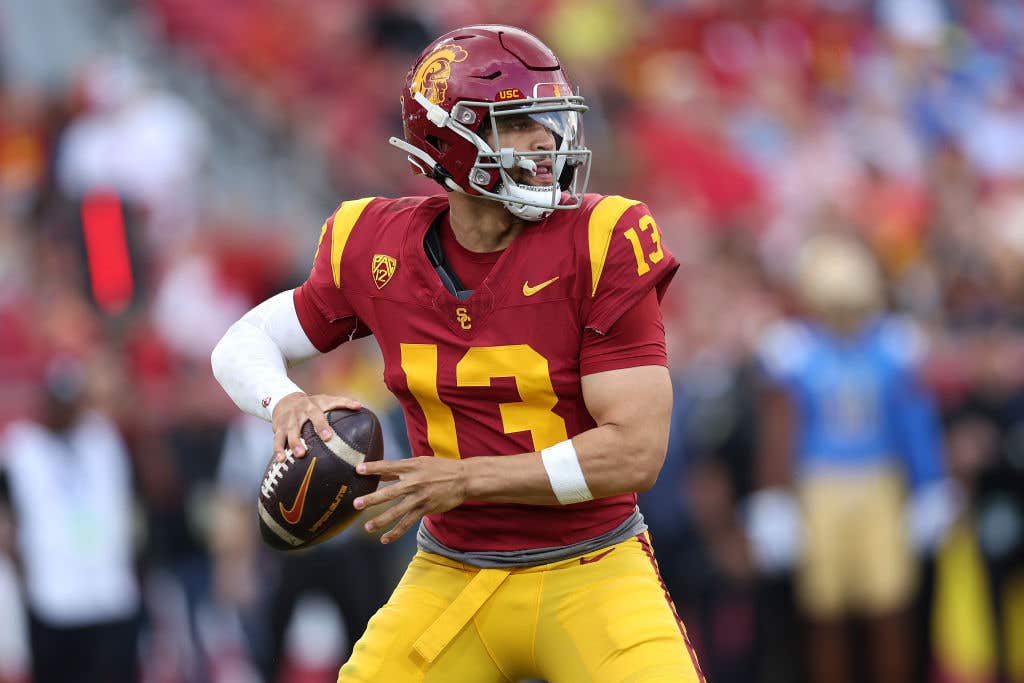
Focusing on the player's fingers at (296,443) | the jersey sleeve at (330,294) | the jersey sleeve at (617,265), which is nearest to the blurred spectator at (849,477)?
the jersey sleeve at (330,294)

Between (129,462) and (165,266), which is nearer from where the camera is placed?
(129,462)

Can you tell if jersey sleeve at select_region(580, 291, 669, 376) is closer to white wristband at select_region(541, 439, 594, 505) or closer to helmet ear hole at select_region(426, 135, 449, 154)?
white wristband at select_region(541, 439, 594, 505)

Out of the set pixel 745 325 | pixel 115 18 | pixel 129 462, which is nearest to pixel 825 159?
pixel 745 325

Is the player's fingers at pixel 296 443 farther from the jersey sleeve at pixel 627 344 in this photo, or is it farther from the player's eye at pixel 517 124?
the player's eye at pixel 517 124

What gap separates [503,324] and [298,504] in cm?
58

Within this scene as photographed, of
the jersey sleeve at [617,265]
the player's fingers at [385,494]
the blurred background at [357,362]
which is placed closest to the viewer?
the player's fingers at [385,494]

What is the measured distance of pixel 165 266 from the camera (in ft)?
28.2

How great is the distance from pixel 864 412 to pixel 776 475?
1.62ft

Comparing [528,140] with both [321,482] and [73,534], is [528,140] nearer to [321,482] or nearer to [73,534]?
[321,482]

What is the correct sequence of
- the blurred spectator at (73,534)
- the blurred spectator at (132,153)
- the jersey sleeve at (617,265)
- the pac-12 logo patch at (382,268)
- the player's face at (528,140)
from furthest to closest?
the blurred spectator at (132,153) < the blurred spectator at (73,534) < the pac-12 logo patch at (382,268) < the player's face at (528,140) < the jersey sleeve at (617,265)

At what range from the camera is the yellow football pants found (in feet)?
10.9

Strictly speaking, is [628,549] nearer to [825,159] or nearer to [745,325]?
[745,325]

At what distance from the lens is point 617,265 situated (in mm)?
3283

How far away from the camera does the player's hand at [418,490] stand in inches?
125
